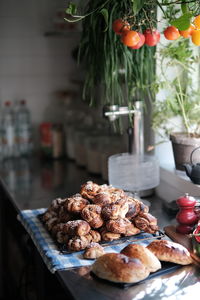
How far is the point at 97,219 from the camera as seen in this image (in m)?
1.43

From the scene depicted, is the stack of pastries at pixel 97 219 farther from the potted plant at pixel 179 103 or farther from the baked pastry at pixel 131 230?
the potted plant at pixel 179 103

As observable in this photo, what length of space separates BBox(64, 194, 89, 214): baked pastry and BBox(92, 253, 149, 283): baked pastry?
25cm

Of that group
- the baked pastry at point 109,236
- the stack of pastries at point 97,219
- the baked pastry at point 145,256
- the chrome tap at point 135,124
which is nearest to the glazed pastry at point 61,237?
the stack of pastries at point 97,219

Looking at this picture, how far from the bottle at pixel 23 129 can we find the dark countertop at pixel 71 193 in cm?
12

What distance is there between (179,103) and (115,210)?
0.63 metres

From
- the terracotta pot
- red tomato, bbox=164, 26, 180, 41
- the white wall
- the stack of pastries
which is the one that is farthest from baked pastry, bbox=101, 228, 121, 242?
the white wall

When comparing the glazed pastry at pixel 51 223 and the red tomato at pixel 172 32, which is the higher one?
the red tomato at pixel 172 32

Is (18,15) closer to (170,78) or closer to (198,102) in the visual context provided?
(170,78)

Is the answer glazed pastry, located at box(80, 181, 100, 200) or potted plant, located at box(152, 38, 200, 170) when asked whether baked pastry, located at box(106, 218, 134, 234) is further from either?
potted plant, located at box(152, 38, 200, 170)

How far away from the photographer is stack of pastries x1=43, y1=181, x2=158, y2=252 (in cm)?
140

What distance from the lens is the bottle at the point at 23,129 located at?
300cm

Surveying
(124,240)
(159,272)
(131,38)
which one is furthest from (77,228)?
(131,38)

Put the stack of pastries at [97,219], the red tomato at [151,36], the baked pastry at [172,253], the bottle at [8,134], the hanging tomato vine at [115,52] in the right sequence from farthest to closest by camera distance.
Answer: the bottle at [8,134], the hanging tomato vine at [115,52], the red tomato at [151,36], the stack of pastries at [97,219], the baked pastry at [172,253]

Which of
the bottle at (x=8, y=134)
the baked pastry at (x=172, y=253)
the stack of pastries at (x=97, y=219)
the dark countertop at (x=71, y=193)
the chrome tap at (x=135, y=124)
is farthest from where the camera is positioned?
the bottle at (x=8, y=134)
